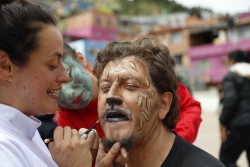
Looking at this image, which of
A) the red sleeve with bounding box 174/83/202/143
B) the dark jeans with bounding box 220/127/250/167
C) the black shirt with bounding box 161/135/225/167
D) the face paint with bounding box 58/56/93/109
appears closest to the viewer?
the black shirt with bounding box 161/135/225/167

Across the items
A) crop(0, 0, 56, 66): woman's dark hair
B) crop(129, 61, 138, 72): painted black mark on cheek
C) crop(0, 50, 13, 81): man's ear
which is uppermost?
crop(0, 0, 56, 66): woman's dark hair

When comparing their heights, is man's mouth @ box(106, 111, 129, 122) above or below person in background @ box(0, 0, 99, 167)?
below

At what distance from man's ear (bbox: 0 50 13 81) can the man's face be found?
67 centimetres

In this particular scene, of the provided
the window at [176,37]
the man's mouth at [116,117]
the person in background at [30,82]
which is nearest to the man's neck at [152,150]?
the man's mouth at [116,117]

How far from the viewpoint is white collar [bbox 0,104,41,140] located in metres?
1.46

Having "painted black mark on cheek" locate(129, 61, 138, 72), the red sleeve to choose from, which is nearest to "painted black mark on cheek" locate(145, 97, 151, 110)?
"painted black mark on cheek" locate(129, 61, 138, 72)

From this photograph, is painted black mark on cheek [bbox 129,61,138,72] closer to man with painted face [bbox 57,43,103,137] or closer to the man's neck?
the man's neck

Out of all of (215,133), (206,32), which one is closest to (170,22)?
(206,32)

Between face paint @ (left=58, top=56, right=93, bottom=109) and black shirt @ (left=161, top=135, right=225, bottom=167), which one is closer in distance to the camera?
black shirt @ (left=161, top=135, right=225, bottom=167)

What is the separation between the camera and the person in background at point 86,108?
2.47m

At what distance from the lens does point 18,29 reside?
1.44 metres

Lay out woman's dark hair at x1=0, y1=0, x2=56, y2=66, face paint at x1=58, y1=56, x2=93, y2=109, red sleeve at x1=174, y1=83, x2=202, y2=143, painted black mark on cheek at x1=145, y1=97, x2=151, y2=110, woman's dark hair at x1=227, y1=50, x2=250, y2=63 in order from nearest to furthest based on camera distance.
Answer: woman's dark hair at x1=0, y1=0, x2=56, y2=66, painted black mark on cheek at x1=145, y1=97, x2=151, y2=110, face paint at x1=58, y1=56, x2=93, y2=109, red sleeve at x1=174, y1=83, x2=202, y2=143, woman's dark hair at x1=227, y1=50, x2=250, y2=63

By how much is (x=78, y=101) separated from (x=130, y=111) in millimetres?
668

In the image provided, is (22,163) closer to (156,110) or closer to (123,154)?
(123,154)
